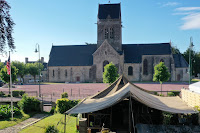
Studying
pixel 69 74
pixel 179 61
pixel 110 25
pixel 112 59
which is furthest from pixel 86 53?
pixel 179 61

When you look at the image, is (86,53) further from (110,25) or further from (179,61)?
(179,61)

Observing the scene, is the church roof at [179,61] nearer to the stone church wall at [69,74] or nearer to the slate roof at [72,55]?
the slate roof at [72,55]

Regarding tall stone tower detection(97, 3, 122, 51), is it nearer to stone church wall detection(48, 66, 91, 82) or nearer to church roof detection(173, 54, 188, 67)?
stone church wall detection(48, 66, 91, 82)

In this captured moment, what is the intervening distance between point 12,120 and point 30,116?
70.7 inches

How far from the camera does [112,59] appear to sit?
162 feet

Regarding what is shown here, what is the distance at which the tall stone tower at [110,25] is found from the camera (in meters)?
51.9

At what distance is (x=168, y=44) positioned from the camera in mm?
52438

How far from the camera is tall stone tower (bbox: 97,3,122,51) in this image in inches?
2045

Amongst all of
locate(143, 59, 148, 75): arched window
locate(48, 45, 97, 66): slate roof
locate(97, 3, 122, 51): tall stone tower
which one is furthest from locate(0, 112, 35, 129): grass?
locate(143, 59, 148, 75): arched window

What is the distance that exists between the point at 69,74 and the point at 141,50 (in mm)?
20058

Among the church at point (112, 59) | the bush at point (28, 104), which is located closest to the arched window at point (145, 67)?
the church at point (112, 59)

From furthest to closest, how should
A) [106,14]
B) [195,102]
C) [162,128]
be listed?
[106,14]
[195,102]
[162,128]

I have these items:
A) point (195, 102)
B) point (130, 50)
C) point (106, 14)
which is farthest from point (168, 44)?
point (195, 102)

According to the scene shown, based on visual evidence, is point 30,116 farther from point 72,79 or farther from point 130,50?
point 130,50
